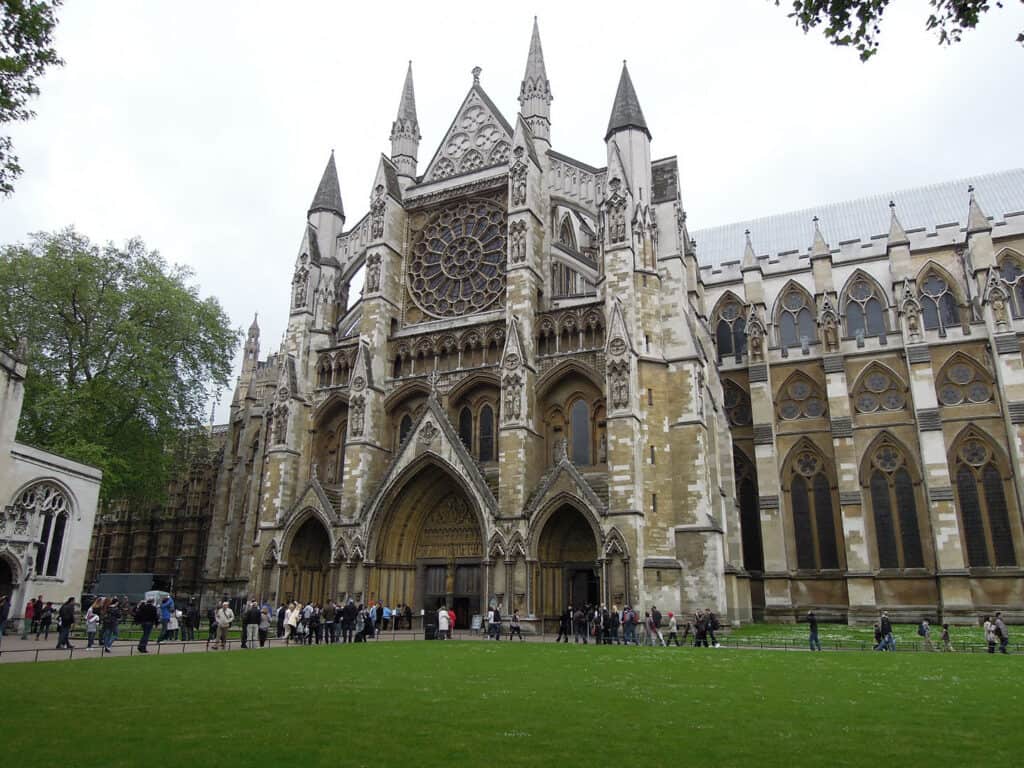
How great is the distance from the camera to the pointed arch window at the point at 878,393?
34.4m

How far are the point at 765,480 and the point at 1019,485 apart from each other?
31.6 feet

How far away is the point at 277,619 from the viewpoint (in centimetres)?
2686

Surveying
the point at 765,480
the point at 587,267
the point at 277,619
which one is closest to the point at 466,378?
the point at 587,267

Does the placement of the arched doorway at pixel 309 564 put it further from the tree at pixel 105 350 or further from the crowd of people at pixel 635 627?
the crowd of people at pixel 635 627

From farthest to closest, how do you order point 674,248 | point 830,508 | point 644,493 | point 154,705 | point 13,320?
point 830,508, point 13,320, point 674,248, point 644,493, point 154,705

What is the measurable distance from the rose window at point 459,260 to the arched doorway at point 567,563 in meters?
9.96

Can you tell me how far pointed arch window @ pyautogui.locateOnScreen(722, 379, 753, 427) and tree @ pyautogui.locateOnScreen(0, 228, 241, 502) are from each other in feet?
85.0

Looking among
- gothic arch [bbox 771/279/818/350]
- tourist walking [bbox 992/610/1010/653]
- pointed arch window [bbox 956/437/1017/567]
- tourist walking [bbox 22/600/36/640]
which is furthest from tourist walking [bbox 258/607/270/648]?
gothic arch [bbox 771/279/818/350]

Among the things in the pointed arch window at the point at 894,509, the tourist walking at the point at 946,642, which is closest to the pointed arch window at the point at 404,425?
the tourist walking at the point at 946,642

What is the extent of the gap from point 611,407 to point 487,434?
6.18 metres

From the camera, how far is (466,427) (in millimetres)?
30812

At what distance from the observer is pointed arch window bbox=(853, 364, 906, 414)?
34.4 meters

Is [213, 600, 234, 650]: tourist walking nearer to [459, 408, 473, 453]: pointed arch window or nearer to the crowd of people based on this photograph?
the crowd of people

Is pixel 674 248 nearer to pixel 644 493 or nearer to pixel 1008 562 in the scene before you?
pixel 644 493
